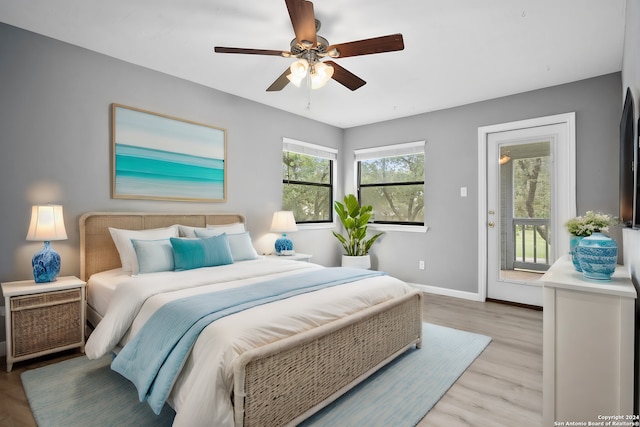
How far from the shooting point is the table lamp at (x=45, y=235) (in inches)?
97.3

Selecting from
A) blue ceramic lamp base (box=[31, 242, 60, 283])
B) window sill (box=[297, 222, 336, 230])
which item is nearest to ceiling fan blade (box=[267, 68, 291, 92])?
blue ceramic lamp base (box=[31, 242, 60, 283])

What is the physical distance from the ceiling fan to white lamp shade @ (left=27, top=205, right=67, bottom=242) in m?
1.76

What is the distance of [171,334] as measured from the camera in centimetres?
Answer: 168

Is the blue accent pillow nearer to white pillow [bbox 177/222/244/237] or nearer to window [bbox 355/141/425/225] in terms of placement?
white pillow [bbox 177/222/244/237]

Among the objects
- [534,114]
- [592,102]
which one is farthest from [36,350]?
[592,102]

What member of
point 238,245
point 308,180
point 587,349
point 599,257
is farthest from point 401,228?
point 587,349

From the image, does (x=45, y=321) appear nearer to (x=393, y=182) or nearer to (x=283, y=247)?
(x=283, y=247)

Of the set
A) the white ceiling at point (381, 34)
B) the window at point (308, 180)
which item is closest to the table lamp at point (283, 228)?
the window at point (308, 180)

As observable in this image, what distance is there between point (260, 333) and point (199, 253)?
150 cm

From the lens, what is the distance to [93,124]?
298 cm

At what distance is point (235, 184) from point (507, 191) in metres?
3.33

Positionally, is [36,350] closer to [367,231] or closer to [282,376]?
[282,376]

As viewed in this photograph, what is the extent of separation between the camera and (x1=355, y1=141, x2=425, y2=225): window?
→ 193 inches

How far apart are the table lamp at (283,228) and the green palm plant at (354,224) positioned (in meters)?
1.09
